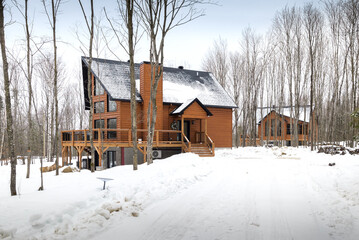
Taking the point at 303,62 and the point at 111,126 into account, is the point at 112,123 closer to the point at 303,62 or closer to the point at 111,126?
the point at 111,126

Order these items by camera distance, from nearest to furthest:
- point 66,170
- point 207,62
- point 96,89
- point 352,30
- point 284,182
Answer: point 284,182 < point 66,170 < point 352,30 < point 96,89 < point 207,62

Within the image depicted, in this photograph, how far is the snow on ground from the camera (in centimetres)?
445

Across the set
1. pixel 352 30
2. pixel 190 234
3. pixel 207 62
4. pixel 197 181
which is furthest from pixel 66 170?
pixel 207 62

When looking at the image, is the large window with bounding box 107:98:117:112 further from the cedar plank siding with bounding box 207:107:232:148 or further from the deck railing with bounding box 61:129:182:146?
the cedar plank siding with bounding box 207:107:232:148

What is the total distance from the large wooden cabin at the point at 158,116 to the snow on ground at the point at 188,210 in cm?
988

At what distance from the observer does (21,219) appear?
15.2ft

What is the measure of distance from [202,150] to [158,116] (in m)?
4.18

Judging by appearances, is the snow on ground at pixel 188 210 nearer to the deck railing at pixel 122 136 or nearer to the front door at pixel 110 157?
the deck railing at pixel 122 136

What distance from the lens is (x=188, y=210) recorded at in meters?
5.78

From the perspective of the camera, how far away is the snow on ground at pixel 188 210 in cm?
445

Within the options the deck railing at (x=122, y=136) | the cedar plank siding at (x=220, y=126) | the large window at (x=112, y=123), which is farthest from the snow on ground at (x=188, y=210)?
the cedar plank siding at (x=220, y=126)

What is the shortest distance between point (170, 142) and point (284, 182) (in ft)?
34.7

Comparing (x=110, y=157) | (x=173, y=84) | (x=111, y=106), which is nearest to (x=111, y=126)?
(x=111, y=106)

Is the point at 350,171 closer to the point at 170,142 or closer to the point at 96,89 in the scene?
the point at 170,142
